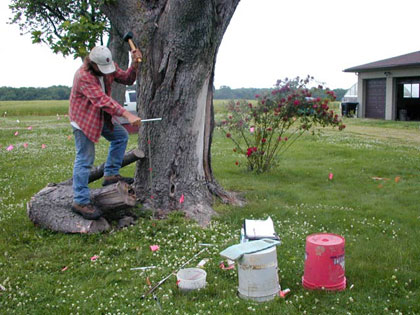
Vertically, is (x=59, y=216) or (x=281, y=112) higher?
(x=281, y=112)

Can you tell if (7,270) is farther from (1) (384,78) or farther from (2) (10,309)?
(1) (384,78)

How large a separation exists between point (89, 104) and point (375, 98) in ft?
84.5

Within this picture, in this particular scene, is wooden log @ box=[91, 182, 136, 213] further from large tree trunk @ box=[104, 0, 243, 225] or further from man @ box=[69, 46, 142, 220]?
large tree trunk @ box=[104, 0, 243, 225]

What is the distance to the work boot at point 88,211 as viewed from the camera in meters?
5.64

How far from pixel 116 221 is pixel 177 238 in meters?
0.97

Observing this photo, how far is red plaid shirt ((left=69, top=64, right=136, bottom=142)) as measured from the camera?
5.28 meters

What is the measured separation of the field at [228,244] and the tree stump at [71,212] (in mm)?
142

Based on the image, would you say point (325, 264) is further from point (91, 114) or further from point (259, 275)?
point (91, 114)

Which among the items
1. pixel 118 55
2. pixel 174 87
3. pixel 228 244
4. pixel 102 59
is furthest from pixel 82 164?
pixel 118 55

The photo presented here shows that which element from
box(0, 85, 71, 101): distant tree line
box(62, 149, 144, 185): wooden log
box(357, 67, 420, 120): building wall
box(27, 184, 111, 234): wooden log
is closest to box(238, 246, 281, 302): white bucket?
box(27, 184, 111, 234): wooden log

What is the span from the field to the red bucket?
87 mm

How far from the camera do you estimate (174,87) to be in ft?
20.1

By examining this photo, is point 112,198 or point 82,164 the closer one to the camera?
point 82,164

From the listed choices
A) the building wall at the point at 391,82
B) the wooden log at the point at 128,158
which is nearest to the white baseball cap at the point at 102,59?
the wooden log at the point at 128,158
